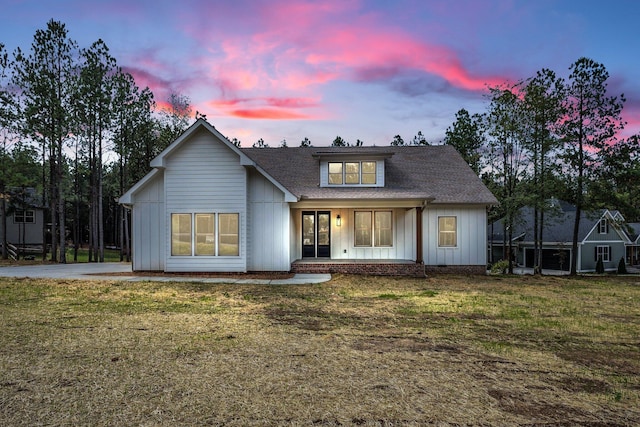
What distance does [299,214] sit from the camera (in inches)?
665

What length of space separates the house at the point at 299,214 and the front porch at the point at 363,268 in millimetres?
39

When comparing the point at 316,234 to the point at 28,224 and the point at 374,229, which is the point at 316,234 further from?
the point at 28,224

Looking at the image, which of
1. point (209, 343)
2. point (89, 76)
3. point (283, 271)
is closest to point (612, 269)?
point (283, 271)

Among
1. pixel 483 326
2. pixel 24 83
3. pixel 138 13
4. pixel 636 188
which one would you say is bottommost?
pixel 483 326

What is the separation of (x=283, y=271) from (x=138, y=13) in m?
11.5

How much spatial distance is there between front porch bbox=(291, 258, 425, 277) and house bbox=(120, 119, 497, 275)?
0.13ft

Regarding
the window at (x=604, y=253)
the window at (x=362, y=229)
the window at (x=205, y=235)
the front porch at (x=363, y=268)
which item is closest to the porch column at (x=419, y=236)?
the front porch at (x=363, y=268)

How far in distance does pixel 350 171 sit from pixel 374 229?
284cm

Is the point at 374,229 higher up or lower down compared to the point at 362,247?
higher up

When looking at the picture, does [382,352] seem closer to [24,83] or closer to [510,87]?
[510,87]

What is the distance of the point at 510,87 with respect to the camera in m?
21.1

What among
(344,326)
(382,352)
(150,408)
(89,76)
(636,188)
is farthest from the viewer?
(89,76)

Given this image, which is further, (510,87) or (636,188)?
(510,87)

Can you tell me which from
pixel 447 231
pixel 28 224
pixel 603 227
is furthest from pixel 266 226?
pixel 28 224
